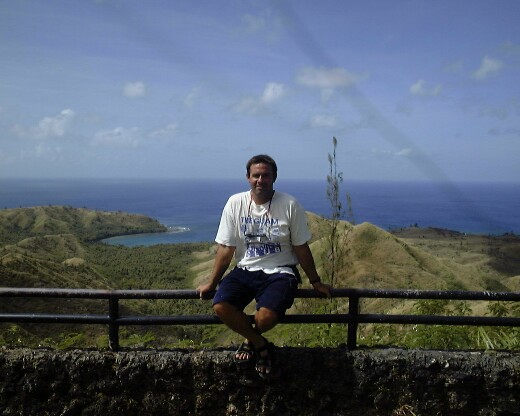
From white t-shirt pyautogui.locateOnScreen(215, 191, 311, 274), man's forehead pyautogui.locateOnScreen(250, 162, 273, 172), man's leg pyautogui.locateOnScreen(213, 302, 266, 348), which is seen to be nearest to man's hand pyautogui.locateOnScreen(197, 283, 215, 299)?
man's leg pyautogui.locateOnScreen(213, 302, 266, 348)

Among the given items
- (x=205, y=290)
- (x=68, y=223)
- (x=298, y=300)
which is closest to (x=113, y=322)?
(x=205, y=290)

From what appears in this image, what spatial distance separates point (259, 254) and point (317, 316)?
730 millimetres

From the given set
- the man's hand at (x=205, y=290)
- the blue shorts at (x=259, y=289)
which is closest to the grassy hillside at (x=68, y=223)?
the man's hand at (x=205, y=290)

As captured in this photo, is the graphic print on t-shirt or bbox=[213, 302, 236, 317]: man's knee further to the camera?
the graphic print on t-shirt

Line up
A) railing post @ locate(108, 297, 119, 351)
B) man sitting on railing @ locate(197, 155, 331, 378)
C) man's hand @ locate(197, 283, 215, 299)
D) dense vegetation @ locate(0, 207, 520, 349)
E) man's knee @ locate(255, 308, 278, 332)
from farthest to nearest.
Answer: dense vegetation @ locate(0, 207, 520, 349) → railing post @ locate(108, 297, 119, 351) → man's hand @ locate(197, 283, 215, 299) → man sitting on railing @ locate(197, 155, 331, 378) → man's knee @ locate(255, 308, 278, 332)

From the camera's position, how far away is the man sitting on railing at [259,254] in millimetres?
3793

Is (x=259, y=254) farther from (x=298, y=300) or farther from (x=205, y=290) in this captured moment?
(x=298, y=300)

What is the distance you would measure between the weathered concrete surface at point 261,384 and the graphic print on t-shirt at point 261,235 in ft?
2.87

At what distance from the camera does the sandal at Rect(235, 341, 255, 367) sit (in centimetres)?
383

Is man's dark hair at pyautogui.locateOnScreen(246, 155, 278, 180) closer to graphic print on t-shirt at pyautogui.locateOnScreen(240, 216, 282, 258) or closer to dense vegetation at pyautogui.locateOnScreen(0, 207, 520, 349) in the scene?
graphic print on t-shirt at pyautogui.locateOnScreen(240, 216, 282, 258)

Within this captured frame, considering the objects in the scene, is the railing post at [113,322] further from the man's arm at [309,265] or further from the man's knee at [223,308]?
the man's arm at [309,265]

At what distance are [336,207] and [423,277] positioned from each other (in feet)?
81.0

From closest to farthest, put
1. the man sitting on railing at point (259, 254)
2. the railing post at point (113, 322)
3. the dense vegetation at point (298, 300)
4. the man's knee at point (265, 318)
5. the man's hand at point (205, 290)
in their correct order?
the man's knee at point (265, 318)
the man sitting on railing at point (259, 254)
the man's hand at point (205, 290)
the railing post at point (113, 322)
the dense vegetation at point (298, 300)

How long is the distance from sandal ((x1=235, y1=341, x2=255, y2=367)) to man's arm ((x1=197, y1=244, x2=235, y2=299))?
1.77ft
